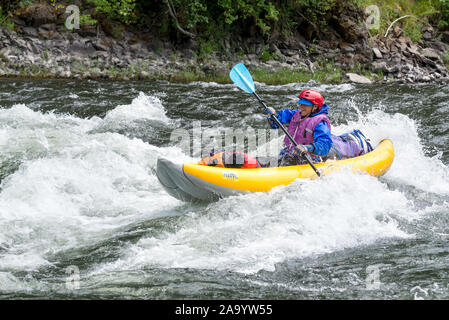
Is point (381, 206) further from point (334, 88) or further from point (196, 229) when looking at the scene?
point (334, 88)

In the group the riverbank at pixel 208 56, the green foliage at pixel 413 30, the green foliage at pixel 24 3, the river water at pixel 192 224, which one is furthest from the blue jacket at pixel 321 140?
the green foliage at pixel 413 30

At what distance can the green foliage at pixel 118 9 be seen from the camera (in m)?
12.7

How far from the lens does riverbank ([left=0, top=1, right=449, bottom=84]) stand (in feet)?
39.1

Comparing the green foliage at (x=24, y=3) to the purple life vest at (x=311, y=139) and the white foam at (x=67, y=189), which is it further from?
the purple life vest at (x=311, y=139)

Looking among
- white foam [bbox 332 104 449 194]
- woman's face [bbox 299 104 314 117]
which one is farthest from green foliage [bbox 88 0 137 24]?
woman's face [bbox 299 104 314 117]

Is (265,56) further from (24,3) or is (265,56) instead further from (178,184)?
(178,184)

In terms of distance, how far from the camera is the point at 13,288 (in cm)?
332

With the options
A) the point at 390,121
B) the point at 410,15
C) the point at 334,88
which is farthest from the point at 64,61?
the point at 410,15

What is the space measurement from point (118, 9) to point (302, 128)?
29.4 feet

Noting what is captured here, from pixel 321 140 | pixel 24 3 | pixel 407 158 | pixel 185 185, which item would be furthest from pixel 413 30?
pixel 185 185

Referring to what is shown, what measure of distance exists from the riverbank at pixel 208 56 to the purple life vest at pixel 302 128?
6.77 metres

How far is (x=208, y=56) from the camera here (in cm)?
1334

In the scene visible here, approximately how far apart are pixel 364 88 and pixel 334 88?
77 centimetres

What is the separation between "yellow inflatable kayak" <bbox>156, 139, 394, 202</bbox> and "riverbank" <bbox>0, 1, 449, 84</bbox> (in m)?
7.36
